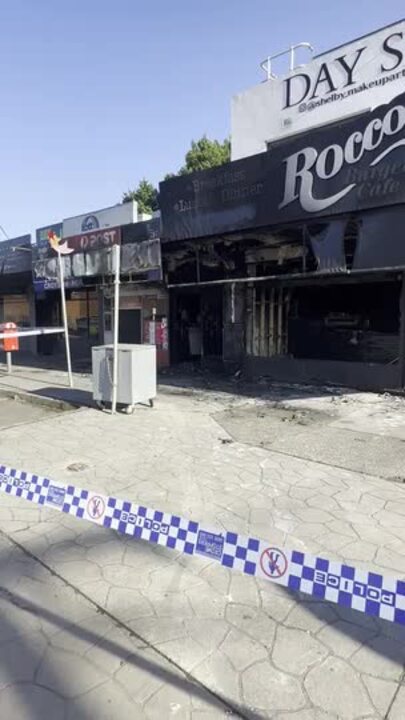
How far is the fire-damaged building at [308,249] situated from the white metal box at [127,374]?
3225 mm

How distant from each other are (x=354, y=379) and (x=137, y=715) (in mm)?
8575

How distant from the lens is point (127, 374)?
8008 millimetres

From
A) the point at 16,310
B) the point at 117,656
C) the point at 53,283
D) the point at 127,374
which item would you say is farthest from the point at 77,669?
the point at 16,310

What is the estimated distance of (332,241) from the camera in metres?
8.75

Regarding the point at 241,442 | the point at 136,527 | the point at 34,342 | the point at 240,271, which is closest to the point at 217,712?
the point at 136,527

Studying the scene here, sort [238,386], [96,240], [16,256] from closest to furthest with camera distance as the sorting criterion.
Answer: [238,386]
[96,240]
[16,256]

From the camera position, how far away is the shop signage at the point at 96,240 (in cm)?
1259

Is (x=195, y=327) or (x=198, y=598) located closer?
(x=198, y=598)

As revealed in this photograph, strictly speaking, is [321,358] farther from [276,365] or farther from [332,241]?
[332,241]

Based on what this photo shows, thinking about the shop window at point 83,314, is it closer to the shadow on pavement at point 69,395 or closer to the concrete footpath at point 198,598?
the shadow on pavement at point 69,395

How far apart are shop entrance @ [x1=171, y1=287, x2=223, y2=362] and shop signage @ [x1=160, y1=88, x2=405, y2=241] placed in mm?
3265

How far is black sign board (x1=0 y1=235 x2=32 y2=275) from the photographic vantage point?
52.3ft

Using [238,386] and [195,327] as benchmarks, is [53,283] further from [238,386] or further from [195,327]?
[238,386]

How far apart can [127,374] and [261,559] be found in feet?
19.2
